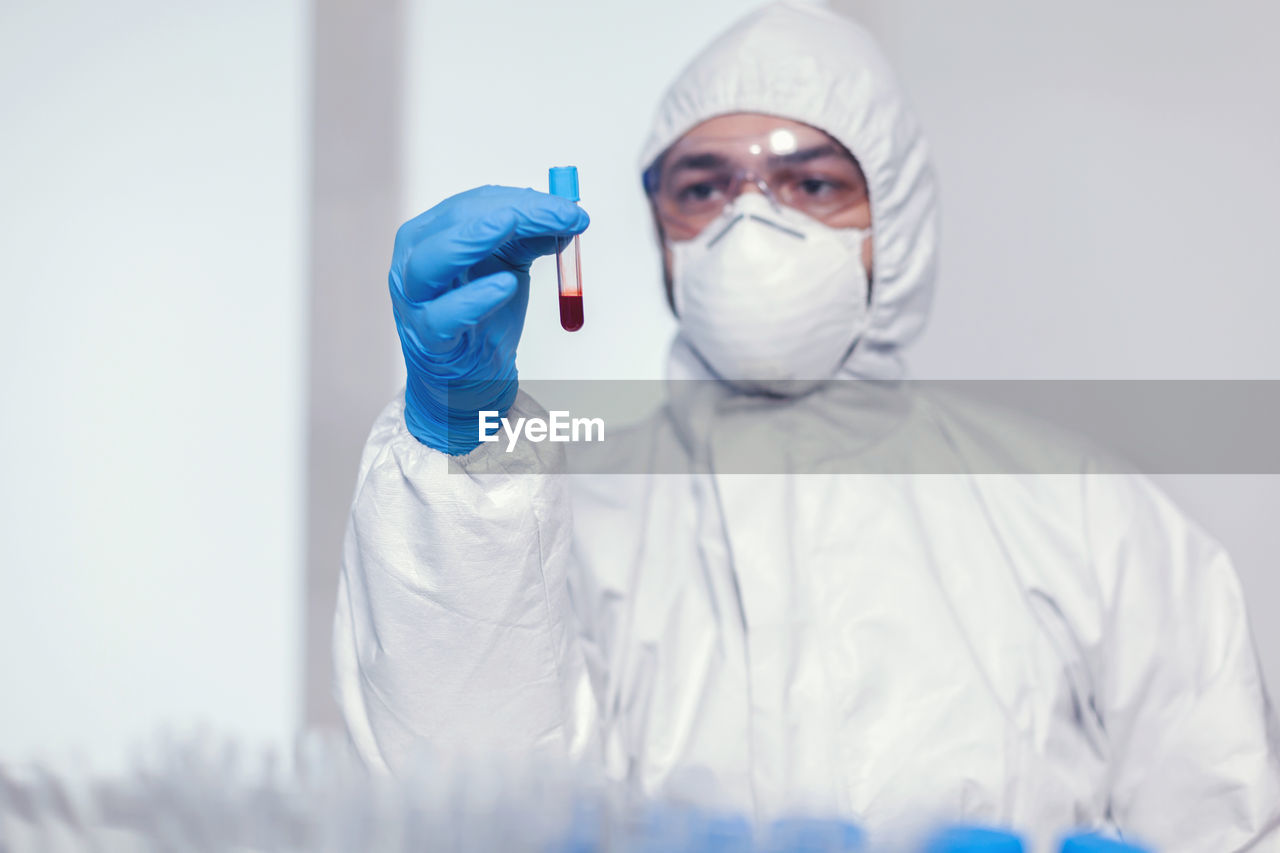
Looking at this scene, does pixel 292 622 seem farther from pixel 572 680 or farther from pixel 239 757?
pixel 239 757

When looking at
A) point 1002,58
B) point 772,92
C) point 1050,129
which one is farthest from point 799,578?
point 1002,58

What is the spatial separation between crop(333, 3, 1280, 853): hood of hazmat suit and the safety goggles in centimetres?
3

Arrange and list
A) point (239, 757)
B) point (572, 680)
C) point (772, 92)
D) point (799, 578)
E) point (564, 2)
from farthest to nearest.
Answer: point (564, 2)
point (772, 92)
point (799, 578)
point (572, 680)
point (239, 757)

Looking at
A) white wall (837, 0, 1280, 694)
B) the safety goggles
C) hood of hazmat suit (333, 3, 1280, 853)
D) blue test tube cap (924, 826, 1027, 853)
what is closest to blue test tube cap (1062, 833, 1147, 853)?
blue test tube cap (924, 826, 1027, 853)

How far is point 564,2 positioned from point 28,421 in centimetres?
109

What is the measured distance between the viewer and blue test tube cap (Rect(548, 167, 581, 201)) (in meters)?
0.64

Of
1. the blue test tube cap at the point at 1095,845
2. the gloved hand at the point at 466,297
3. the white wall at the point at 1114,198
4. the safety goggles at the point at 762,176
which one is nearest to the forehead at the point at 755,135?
the safety goggles at the point at 762,176

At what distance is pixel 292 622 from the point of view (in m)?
1.67

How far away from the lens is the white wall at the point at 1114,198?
4.58ft

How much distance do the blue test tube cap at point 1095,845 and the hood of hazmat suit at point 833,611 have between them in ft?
1.05

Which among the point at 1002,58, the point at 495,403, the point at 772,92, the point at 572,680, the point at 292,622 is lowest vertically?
the point at 292,622

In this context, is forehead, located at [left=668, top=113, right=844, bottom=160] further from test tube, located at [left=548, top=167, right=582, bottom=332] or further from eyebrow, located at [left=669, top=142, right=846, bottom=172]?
test tube, located at [left=548, top=167, right=582, bottom=332]

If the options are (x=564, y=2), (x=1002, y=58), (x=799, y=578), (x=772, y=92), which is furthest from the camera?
(x=1002, y=58)

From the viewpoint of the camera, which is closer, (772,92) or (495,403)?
(495,403)
